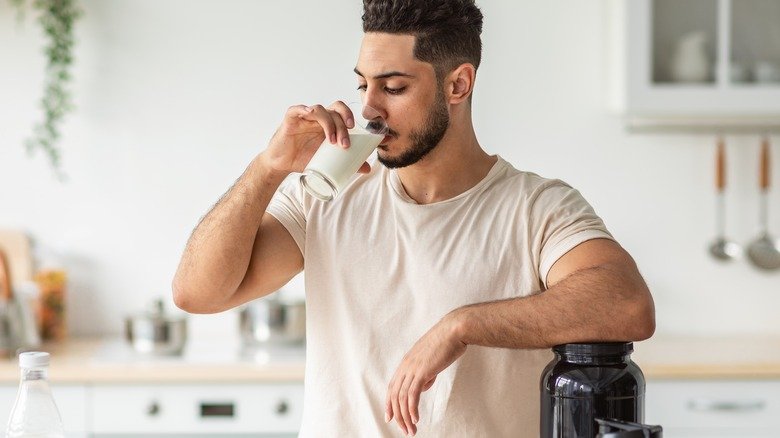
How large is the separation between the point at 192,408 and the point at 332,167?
1.47 meters

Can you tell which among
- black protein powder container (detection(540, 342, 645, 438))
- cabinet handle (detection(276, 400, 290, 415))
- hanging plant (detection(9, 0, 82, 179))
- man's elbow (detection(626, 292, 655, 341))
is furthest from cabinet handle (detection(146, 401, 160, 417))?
black protein powder container (detection(540, 342, 645, 438))

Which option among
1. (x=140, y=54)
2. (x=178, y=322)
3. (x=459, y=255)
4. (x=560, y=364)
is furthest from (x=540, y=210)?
(x=140, y=54)

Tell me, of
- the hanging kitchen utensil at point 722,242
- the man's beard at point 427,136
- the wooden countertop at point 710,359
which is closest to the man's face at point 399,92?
the man's beard at point 427,136

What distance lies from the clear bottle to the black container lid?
24.2 inches

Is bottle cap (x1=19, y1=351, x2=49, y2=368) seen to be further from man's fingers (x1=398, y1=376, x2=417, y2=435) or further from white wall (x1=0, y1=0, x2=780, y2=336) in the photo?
white wall (x1=0, y1=0, x2=780, y2=336)

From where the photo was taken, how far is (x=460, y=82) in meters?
1.76

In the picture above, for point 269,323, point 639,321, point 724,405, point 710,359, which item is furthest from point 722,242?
point 639,321

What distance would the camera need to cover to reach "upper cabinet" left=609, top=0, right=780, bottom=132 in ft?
9.84

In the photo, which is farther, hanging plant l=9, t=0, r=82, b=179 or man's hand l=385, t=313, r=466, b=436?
hanging plant l=9, t=0, r=82, b=179

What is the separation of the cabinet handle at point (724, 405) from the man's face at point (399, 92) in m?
1.44

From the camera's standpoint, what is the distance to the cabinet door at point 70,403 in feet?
8.95

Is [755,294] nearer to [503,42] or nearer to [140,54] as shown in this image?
[503,42]

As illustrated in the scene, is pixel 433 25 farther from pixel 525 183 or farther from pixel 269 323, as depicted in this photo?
pixel 269 323

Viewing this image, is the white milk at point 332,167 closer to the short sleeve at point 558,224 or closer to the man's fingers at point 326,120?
the man's fingers at point 326,120
